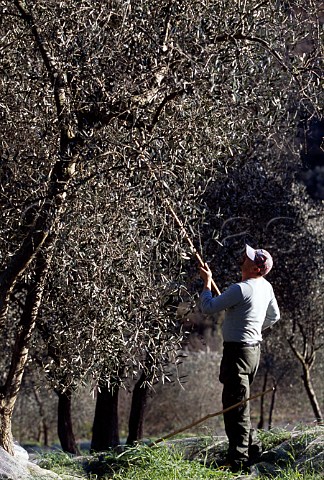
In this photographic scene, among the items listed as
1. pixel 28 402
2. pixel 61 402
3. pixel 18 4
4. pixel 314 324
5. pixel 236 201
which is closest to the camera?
pixel 18 4

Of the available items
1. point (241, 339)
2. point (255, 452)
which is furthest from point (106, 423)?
point (241, 339)

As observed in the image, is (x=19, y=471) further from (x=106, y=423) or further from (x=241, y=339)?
(x=106, y=423)

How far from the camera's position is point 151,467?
6.96 m

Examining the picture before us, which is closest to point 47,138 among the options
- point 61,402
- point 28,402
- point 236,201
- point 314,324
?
point 236,201

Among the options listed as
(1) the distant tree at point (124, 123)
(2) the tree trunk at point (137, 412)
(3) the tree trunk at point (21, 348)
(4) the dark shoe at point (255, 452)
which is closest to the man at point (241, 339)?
(4) the dark shoe at point (255, 452)

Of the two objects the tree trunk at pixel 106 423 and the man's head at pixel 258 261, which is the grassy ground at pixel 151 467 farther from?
the tree trunk at pixel 106 423

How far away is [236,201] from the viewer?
11.9m

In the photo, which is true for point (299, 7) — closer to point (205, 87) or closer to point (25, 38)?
point (205, 87)

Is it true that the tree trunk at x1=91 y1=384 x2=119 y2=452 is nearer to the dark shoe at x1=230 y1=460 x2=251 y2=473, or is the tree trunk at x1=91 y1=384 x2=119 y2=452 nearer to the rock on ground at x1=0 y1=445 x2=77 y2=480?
the rock on ground at x1=0 y1=445 x2=77 y2=480

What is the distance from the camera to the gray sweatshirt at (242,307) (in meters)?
6.80

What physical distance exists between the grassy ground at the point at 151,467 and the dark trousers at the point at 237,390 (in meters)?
0.25

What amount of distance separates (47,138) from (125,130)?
0.70 meters

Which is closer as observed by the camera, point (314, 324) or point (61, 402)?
point (61, 402)

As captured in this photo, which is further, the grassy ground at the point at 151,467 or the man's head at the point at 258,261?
the man's head at the point at 258,261
